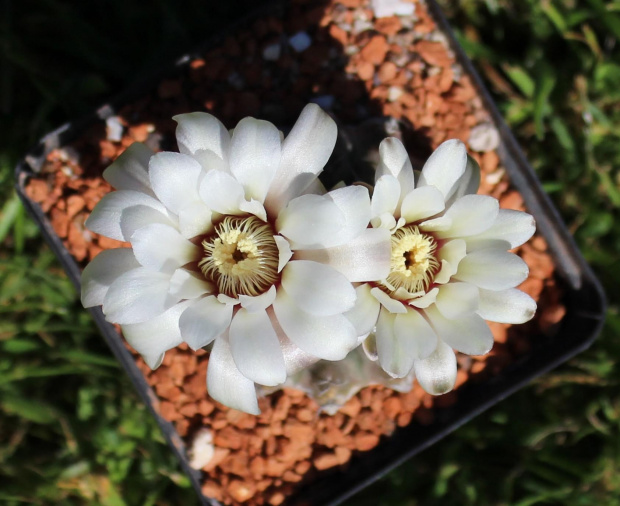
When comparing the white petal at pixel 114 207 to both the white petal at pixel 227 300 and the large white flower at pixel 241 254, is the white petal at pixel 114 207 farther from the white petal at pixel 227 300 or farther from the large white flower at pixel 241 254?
the white petal at pixel 227 300

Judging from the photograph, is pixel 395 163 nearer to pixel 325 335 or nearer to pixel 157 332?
pixel 325 335

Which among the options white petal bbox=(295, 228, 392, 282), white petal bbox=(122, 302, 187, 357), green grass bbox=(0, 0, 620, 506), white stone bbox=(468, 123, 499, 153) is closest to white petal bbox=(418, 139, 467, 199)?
white petal bbox=(295, 228, 392, 282)

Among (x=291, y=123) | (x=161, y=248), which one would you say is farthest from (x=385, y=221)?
(x=291, y=123)

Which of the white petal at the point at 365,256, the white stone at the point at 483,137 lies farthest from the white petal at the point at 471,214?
the white stone at the point at 483,137

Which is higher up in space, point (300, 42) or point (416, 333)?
point (300, 42)

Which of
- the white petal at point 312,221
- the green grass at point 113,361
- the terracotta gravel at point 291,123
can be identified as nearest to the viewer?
the white petal at point 312,221

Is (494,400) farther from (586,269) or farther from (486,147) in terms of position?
(486,147)
